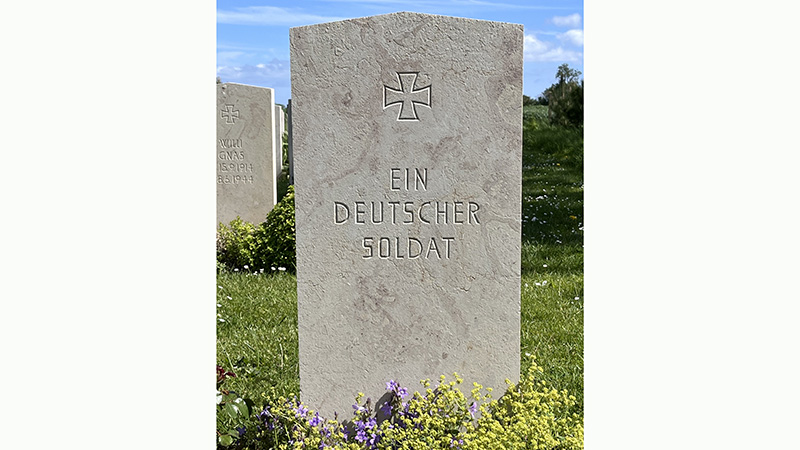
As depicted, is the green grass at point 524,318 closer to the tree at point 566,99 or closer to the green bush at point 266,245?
the green bush at point 266,245

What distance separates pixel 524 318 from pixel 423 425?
2.61 metres

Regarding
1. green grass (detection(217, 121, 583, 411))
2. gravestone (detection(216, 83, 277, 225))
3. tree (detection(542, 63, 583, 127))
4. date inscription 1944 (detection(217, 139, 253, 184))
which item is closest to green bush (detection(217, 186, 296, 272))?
green grass (detection(217, 121, 583, 411))

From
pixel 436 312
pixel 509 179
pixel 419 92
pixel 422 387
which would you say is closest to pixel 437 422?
pixel 422 387

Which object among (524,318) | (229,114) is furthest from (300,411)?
(229,114)

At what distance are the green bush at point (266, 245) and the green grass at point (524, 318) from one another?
0.21m

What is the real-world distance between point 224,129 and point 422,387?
5.33 meters

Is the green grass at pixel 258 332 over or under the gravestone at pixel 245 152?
under

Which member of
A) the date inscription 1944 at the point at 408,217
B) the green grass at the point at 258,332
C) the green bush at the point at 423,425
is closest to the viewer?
the green bush at the point at 423,425

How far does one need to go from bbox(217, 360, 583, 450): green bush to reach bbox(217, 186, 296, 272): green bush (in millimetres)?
3725

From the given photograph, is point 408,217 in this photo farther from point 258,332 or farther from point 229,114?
point 229,114

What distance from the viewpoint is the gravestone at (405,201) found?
327 cm

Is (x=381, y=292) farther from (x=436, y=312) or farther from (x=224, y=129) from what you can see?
(x=224, y=129)

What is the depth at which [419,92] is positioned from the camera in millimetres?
3289

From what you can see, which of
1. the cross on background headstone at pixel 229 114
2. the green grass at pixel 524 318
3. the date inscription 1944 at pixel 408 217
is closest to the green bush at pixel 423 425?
the date inscription 1944 at pixel 408 217
